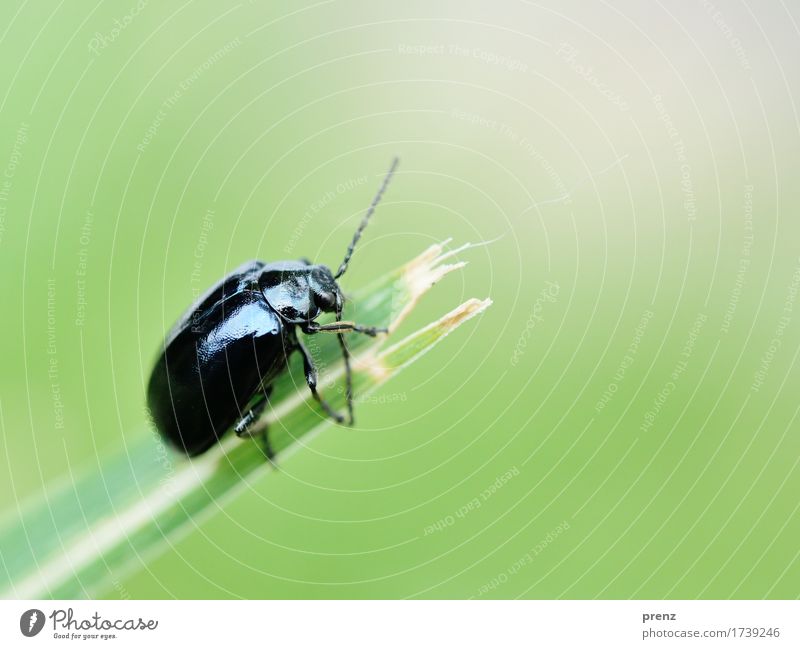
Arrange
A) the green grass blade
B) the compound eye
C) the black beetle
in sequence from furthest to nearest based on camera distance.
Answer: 1. the compound eye
2. the black beetle
3. the green grass blade

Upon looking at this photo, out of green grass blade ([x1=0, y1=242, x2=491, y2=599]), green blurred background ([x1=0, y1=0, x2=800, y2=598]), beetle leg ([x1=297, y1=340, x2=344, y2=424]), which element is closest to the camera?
green grass blade ([x1=0, y1=242, x2=491, y2=599])

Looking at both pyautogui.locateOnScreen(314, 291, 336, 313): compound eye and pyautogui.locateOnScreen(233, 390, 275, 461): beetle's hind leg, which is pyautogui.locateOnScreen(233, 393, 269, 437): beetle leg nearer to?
pyautogui.locateOnScreen(233, 390, 275, 461): beetle's hind leg

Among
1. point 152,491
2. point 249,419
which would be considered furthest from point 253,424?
point 152,491

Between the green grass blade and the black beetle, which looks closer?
the green grass blade

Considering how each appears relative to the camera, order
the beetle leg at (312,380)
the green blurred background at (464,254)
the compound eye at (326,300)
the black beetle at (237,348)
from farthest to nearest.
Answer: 1. the green blurred background at (464,254)
2. the compound eye at (326,300)
3. the black beetle at (237,348)
4. the beetle leg at (312,380)

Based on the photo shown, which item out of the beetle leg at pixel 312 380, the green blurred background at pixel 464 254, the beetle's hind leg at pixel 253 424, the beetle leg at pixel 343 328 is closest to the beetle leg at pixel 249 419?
the beetle's hind leg at pixel 253 424

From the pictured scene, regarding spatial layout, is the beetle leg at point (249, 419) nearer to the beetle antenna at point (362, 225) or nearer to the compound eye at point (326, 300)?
the compound eye at point (326, 300)

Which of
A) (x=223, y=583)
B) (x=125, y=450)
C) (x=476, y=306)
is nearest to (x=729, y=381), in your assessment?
(x=476, y=306)

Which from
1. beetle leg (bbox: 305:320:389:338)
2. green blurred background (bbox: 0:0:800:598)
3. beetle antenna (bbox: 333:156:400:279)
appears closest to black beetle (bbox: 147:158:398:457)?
beetle leg (bbox: 305:320:389:338)
